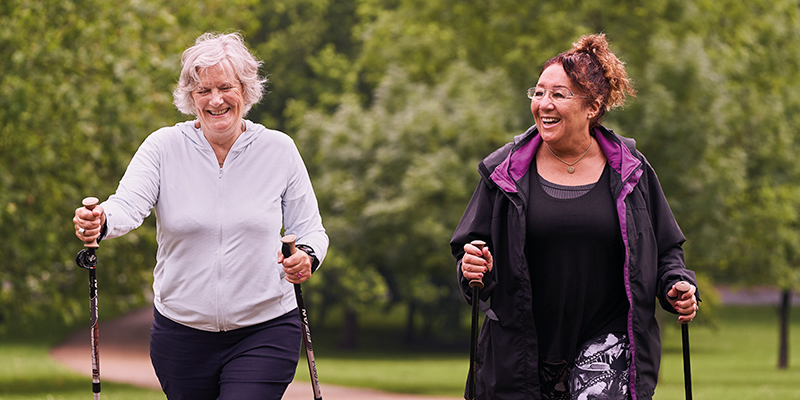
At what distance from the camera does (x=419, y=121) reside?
53.5 feet

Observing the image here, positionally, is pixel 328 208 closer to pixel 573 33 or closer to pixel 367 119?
pixel 367 119

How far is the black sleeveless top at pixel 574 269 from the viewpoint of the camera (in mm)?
3430

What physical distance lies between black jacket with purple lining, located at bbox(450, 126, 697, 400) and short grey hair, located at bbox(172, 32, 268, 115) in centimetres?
95

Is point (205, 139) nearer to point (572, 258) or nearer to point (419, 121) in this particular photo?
point (572, 258)

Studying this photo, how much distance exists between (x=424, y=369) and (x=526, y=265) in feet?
56.4

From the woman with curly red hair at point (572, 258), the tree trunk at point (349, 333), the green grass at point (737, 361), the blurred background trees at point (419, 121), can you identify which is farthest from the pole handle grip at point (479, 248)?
the tree trunk at point (349, 333)

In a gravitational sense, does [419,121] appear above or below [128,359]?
above

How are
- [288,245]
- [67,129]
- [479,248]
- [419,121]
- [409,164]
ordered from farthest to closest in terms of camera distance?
[409,164], [419,121], [67,129], [479,248], [288,245]

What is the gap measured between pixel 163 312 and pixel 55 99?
9.62m

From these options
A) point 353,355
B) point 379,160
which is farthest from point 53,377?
point 353,355

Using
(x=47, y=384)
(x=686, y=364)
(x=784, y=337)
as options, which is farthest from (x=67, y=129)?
(x=784, y=337)

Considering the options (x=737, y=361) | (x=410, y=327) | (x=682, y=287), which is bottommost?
(x=682, y=287)

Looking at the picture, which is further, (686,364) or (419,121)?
(419,121)

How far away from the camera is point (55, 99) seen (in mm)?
12242
